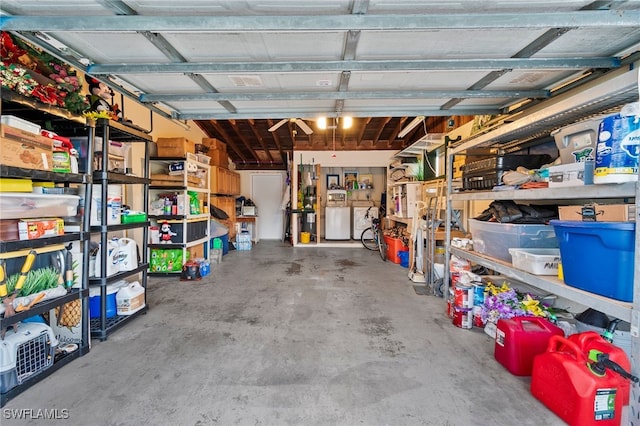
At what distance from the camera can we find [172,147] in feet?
16.3

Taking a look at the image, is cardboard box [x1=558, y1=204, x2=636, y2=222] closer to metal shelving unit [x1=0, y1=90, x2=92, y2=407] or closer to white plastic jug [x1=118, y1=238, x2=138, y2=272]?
metal shelving unit [x1=0, y1=90, x2=92, y2=407]

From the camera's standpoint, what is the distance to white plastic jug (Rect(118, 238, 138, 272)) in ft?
9.40

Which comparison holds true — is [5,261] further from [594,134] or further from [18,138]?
[594,134]

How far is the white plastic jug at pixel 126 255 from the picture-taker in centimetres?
287

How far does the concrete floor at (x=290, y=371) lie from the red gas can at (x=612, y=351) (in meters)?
0.38

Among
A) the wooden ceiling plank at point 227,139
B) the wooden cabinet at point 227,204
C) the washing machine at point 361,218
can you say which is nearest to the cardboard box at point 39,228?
the wooden cabinet at point 227,204

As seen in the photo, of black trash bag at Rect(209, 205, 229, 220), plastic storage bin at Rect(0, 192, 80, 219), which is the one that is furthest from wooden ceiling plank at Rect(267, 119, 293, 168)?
plastic storage bin at Rect(0, 192, 80, 219)

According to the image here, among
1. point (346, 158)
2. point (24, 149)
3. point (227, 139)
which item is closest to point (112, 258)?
point (24, 149)

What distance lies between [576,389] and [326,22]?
93.6 inches

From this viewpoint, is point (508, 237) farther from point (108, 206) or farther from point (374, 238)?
point (374, 238)

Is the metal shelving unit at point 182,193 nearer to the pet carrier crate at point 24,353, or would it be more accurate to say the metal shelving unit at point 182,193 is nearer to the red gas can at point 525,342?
the pet carrier crate at point 24,353

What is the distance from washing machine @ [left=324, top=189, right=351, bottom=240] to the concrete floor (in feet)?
15.0

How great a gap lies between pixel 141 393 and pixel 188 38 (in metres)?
2.32

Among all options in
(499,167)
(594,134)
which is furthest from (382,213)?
(594,134)
